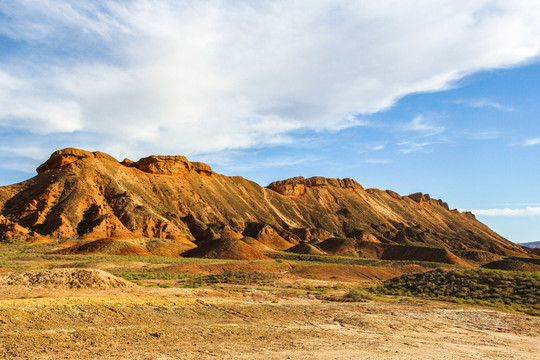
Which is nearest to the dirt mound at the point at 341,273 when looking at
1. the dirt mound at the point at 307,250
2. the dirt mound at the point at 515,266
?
the dirt mound at the point at 515,266

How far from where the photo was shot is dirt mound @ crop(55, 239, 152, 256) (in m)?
45.8

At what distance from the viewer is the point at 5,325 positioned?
A: 33.1ft

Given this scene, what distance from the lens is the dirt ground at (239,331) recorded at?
920 cm

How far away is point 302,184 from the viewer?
352ft

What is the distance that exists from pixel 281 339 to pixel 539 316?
12.4 meters

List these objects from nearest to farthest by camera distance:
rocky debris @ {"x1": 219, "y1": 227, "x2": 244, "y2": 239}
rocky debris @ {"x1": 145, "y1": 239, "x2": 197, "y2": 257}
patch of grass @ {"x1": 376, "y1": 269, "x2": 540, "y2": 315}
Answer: patch of grass @ {"x1": 376, "y1": 269, "x2": 540, "y2": 315}, rocky debris @ {"x1": 145, "y1": 239, "x2": 197, "y2": 257}, rocky debris @ {"x1": 219, "y1": 227, "x2": 244, "y2": 239}

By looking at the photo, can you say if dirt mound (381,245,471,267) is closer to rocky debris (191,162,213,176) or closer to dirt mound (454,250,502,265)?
dirt mound (454,250,502,265)

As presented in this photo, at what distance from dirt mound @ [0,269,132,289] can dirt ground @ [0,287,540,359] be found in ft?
2.75

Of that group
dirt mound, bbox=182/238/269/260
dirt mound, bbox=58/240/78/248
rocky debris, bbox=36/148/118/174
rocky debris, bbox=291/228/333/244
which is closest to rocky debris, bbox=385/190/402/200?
rocky debris, bbox=291/228/333/244

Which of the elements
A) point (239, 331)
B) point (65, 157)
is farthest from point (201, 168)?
point (239, 331)

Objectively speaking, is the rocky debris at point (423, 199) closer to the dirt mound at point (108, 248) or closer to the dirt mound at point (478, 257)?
the dirt mound at point (478, 257)

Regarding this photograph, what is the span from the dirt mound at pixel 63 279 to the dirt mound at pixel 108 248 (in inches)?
1157

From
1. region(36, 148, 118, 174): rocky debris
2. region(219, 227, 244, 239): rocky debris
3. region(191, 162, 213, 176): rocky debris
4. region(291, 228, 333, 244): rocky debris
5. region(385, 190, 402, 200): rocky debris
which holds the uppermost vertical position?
region(385, 190, 402, 200): rocky debris

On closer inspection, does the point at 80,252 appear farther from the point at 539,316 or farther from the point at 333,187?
the point at 333,187
